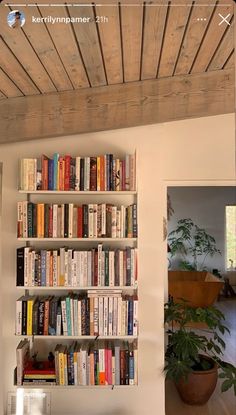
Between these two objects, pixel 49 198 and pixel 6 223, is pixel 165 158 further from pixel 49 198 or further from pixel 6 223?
pixel 6 223

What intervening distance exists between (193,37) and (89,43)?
505mm

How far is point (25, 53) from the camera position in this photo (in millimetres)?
1620

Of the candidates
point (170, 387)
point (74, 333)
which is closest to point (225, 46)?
point (74, 333)

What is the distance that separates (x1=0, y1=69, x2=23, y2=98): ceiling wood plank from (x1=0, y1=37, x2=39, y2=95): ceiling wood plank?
27 mm

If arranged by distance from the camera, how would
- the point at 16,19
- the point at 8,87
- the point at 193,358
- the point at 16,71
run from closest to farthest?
the point at 16,19
the point at 16,71
the point at 8,87
the point at 193,358

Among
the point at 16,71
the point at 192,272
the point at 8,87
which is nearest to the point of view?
the point at 16,71

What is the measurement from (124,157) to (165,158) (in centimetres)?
44

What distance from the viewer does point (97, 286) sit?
2.25m

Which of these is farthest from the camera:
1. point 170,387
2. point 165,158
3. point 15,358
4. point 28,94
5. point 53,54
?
point 170,387

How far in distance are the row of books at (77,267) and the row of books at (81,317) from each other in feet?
0.38

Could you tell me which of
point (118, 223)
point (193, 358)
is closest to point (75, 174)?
point (118, 223)

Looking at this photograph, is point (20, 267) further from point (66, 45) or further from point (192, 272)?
point (192, 272)

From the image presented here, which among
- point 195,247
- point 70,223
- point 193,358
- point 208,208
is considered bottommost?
point 193,358

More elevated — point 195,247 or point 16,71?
point 16,71
